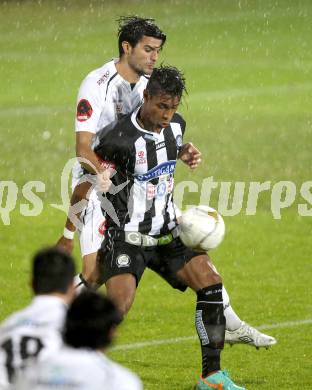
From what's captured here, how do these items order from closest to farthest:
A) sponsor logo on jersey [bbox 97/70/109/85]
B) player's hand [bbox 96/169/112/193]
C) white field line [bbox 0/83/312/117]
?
player's hand [bbox 96/169/112/193]
sponsor logo on jersey [bbox 97/70/109/85]
white field line [bbox 0/83/312/117]

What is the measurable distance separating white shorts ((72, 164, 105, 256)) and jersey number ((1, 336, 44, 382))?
508cm

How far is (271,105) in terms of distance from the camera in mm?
22875

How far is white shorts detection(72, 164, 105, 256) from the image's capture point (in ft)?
34.2

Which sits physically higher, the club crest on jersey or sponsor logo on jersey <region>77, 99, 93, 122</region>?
sponsor logo on jersey <region>77, 99, 93, 122</region>

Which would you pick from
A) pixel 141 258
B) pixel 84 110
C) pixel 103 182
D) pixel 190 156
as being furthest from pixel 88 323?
pixel 84 110

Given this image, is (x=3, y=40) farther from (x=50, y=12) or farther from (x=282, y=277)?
(x=282, y=277)

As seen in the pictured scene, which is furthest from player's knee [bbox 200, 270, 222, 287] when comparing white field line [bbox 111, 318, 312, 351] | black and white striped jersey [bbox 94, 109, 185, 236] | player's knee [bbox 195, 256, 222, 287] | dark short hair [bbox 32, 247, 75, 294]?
dark short hair [bbox 32, 247, 75, 294]

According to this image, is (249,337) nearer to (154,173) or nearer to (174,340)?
(174,340)

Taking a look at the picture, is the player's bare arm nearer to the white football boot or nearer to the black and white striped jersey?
the black and white striped jersey

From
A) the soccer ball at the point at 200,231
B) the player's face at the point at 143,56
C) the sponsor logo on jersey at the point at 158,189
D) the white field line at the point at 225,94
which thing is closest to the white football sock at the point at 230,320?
the soccer ball at the point at 200,231

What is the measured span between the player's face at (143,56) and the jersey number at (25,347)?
508 cm

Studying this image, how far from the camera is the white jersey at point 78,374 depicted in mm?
4992

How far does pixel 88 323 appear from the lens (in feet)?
16.7

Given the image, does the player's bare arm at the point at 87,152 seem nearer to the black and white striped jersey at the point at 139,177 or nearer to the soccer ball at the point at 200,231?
the black and white striped jersey at the point at 139,177
